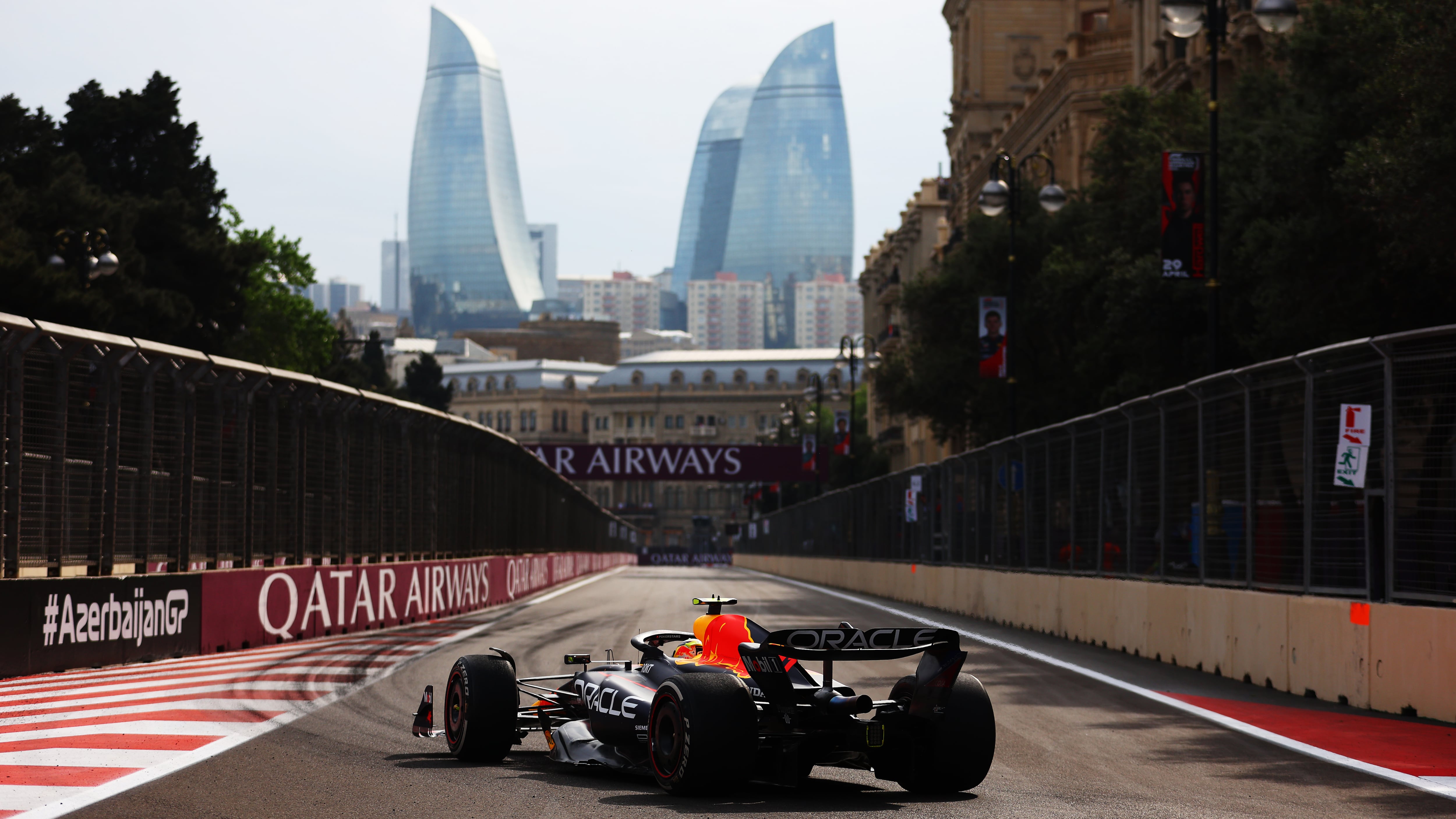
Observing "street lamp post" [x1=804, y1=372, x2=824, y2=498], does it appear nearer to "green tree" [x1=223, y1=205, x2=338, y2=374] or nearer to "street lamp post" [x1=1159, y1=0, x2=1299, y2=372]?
"green tree" [x1=223, y1=205, x2=338, y2=374]

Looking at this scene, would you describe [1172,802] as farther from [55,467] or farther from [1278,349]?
[1278,349]

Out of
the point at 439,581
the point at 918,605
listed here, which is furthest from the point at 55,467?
the point at 918,605

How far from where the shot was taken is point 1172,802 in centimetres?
761

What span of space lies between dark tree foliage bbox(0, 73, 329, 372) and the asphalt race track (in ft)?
88.4

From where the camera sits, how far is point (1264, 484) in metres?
14.3

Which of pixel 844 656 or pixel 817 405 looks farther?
pixel 817 405

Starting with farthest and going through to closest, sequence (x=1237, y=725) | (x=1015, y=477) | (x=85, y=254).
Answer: (x=85, y=254) → (x=1015, y=477) → (x=1237, y=725)

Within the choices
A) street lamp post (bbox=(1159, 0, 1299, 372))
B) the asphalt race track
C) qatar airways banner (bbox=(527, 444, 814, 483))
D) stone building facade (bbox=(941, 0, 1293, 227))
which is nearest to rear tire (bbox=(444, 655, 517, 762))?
the asphalt race track

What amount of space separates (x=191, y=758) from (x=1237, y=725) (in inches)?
245

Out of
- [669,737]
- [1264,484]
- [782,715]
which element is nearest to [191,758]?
[669,737]

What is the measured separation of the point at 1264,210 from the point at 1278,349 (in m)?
2.34

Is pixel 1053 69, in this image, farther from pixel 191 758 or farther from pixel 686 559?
pixel 686 559

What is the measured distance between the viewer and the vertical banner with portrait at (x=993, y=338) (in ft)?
122

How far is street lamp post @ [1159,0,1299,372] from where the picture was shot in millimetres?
20578
